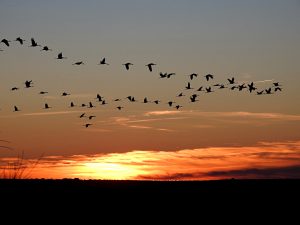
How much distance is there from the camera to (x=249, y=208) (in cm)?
1867

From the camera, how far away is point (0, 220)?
15.6 metres

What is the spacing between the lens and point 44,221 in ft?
51.0

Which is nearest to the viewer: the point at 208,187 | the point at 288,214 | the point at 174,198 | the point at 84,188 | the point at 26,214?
the point at 26,214

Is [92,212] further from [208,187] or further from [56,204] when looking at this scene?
[208,187]

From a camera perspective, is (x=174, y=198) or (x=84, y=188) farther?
(x=84, y=188)

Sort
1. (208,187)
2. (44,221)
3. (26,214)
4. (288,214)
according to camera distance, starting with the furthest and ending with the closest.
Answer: (208,187), (288,214), (26,214), (44,221)

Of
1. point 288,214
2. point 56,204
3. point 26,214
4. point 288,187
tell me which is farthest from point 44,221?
point 288,187

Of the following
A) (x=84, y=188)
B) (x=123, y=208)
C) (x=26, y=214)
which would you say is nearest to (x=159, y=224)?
(x=123, y=208)

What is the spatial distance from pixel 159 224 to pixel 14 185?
7529mm

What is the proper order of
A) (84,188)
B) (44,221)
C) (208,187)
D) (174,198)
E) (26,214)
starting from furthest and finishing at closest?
(208,187), (84,188), (174,198), (26,214), (44,221)

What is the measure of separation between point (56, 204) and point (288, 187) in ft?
37.4

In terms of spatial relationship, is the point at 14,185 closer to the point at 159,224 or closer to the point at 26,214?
the point at 26,214

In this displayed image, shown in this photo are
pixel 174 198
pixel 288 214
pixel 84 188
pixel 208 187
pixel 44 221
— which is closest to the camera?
pixel 44 221

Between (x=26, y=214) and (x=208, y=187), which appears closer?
(x=26, y=214)
